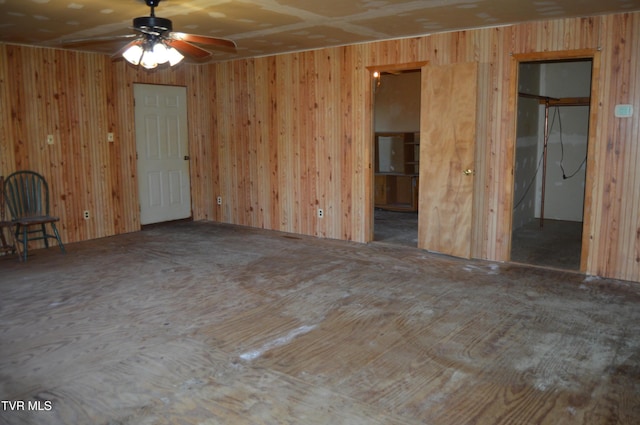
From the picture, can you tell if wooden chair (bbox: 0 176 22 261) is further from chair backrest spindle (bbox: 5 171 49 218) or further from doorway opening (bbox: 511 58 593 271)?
doorway opening (bbox: 511 58 593 271)

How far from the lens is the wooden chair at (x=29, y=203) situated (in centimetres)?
575

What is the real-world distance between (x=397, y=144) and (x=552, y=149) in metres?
2.56

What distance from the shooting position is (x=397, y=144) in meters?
9.04

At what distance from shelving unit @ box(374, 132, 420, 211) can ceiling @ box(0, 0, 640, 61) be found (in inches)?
131

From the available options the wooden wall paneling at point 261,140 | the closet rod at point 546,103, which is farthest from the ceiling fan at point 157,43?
the closet rod at point 546,103

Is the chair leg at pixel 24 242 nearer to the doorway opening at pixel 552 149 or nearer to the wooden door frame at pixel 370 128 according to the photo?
the wooden door frame at pixel 370 128

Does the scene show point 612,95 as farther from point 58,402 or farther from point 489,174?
point 58,402

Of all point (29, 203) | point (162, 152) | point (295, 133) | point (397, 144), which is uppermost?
point (295, 133)

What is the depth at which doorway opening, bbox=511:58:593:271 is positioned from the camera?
22.6 feet

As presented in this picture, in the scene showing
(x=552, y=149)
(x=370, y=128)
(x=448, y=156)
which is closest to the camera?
(x=448, y=156)

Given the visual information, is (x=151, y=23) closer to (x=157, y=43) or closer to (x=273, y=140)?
(x=157, y=43)

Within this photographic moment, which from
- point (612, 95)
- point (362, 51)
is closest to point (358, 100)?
point (362, 51)

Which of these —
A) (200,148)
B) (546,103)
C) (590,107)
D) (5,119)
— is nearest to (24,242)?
(5,119)

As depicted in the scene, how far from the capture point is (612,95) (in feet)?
14.9
